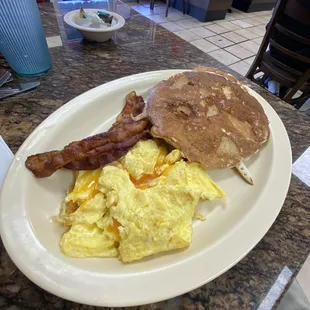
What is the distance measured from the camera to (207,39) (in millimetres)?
3287

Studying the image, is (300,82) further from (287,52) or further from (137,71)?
(137,71)

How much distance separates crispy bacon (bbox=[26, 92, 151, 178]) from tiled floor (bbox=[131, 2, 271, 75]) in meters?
2.54

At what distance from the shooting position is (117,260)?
49 cm

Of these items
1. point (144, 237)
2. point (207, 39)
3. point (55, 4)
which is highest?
point (144, 237)

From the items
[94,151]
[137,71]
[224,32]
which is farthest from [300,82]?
[224,32]

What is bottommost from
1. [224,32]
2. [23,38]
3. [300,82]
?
[224,32]

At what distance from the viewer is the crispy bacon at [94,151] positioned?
55 cm

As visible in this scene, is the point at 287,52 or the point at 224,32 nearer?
the point at 287,52

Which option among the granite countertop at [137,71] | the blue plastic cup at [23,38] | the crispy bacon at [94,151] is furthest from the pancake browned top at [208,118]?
the blue plastic cup at [23,38]

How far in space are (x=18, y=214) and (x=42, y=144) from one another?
0.67 feet

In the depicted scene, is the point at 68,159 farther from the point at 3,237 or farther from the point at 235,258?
the point at 235,258

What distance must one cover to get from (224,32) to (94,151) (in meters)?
3.67

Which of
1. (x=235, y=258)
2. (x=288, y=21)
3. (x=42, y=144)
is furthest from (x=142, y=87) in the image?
(x=288, y=21)

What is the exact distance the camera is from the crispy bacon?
1.80 ft
